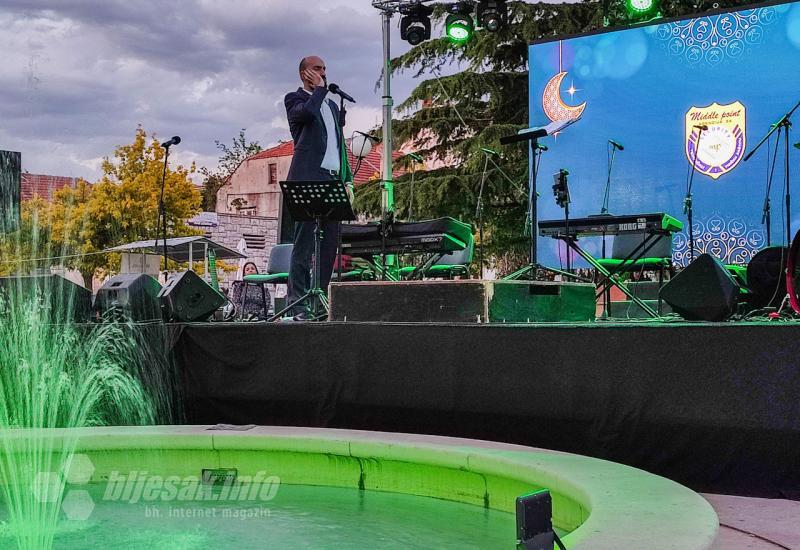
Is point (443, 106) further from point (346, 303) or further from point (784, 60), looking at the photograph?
point (346, 303)

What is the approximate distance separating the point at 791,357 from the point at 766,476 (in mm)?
467

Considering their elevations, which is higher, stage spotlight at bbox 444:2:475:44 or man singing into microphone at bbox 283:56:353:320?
stage spotlight at bbox 444:2:475:44

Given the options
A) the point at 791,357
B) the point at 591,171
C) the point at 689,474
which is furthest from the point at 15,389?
the point at 591,171

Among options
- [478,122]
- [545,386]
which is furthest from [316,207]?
[478,122]

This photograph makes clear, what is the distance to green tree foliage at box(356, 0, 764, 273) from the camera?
13.9 metres

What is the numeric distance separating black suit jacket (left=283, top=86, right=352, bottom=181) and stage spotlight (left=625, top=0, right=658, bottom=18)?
4.96 m

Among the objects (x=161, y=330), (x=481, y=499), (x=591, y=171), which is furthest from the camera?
(x=591, y=171)

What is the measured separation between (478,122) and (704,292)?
11315 millimetres

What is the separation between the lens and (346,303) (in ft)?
15.7

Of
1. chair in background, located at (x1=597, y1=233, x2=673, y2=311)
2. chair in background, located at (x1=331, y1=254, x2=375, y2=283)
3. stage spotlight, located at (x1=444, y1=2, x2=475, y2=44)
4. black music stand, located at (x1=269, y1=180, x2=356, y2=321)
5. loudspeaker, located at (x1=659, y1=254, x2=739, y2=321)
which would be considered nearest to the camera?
loudspeaker, located at (x1=659, y1=254, x2=739, y2=321)

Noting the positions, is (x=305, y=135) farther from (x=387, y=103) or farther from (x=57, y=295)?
(x=387, y=103)

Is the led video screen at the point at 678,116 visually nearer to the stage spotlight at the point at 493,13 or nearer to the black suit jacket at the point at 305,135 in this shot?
the stage spotlight at the point at 493,13

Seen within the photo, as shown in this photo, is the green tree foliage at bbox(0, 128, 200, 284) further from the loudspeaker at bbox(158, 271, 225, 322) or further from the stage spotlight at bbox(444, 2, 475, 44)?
the loudspeaker at bbox(158, 271, 225, 322)

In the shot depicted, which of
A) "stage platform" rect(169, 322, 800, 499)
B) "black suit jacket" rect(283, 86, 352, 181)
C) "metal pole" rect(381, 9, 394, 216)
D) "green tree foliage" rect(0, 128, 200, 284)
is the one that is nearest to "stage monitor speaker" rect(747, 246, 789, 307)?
"stage platform" rect(169, 322, 800, 499)
